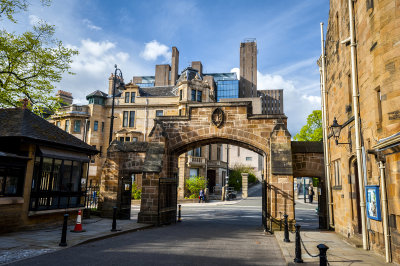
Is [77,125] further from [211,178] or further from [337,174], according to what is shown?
[337,174]

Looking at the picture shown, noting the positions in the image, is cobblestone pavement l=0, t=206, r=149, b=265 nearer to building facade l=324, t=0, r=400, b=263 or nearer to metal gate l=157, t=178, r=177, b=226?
metal gate l=157, t=178, r=177, b=226

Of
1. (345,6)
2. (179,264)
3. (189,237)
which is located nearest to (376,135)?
(345,6)

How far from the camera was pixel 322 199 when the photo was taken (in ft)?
45.0

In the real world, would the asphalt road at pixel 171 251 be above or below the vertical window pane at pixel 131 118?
below

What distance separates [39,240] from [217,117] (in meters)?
9.33

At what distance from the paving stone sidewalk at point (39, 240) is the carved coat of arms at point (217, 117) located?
6372 mm

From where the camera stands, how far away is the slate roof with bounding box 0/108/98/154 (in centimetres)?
1065

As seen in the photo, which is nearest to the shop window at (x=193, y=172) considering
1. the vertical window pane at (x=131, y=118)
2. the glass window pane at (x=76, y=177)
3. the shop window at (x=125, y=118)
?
the vertical window pane at (x=131, y=118)

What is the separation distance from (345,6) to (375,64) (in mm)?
3732

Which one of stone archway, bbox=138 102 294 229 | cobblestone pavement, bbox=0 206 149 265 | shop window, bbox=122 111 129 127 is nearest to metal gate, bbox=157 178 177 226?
stone archway, bbox=138 102 294 229

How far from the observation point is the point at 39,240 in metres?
9.01

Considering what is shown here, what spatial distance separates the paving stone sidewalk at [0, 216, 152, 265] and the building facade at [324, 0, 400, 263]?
858 cm

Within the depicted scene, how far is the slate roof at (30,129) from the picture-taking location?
10.6 m

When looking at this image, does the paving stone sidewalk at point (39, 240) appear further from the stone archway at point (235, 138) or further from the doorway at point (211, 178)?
the doorway at point (211, 178)
